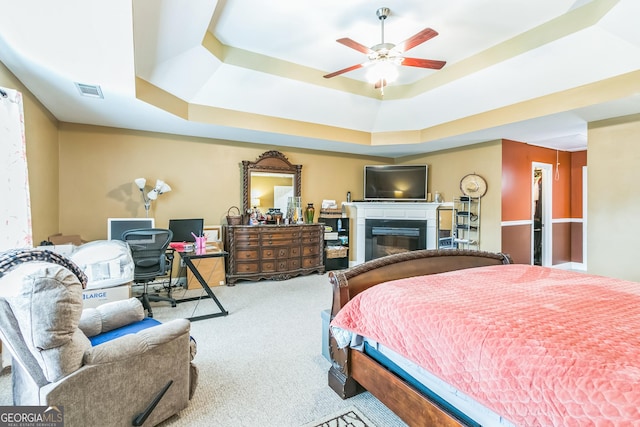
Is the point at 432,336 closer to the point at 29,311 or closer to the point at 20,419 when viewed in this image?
the point at 29,311

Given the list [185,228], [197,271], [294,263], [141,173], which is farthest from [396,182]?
[141,173]

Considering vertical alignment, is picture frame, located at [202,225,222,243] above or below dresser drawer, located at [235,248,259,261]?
above

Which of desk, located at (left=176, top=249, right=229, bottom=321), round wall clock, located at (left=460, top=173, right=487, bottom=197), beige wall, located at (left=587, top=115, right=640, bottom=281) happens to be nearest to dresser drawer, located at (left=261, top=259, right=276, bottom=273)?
desk, located at (left=176, top=249, right=229, bottom=321)

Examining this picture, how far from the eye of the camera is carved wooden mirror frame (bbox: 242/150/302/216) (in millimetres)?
5508

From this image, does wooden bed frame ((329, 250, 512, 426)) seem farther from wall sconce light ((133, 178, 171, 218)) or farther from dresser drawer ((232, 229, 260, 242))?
wall sconce light ((133, 178, 171, 218))

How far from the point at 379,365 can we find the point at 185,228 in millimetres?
3939

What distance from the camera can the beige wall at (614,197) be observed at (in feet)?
12.7

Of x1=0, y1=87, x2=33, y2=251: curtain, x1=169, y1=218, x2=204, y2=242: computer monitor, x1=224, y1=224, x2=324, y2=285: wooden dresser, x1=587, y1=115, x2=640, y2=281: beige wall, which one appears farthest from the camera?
x1=224, y1=224, x2=324, y2=285: wooden dresser

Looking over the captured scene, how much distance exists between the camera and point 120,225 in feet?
13.7

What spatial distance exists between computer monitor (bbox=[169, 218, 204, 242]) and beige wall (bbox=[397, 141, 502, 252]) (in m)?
4.71

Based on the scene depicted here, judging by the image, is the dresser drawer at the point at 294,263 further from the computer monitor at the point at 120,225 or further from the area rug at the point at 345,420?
the area rug at the point at 345,420

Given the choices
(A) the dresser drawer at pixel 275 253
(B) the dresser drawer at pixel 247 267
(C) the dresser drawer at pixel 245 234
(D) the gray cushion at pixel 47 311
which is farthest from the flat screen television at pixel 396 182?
(D) the gray cushion at pixel 47 311

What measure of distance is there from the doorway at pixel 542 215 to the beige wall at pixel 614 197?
180 cm

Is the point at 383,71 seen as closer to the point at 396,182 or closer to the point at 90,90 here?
the point at 90,90
